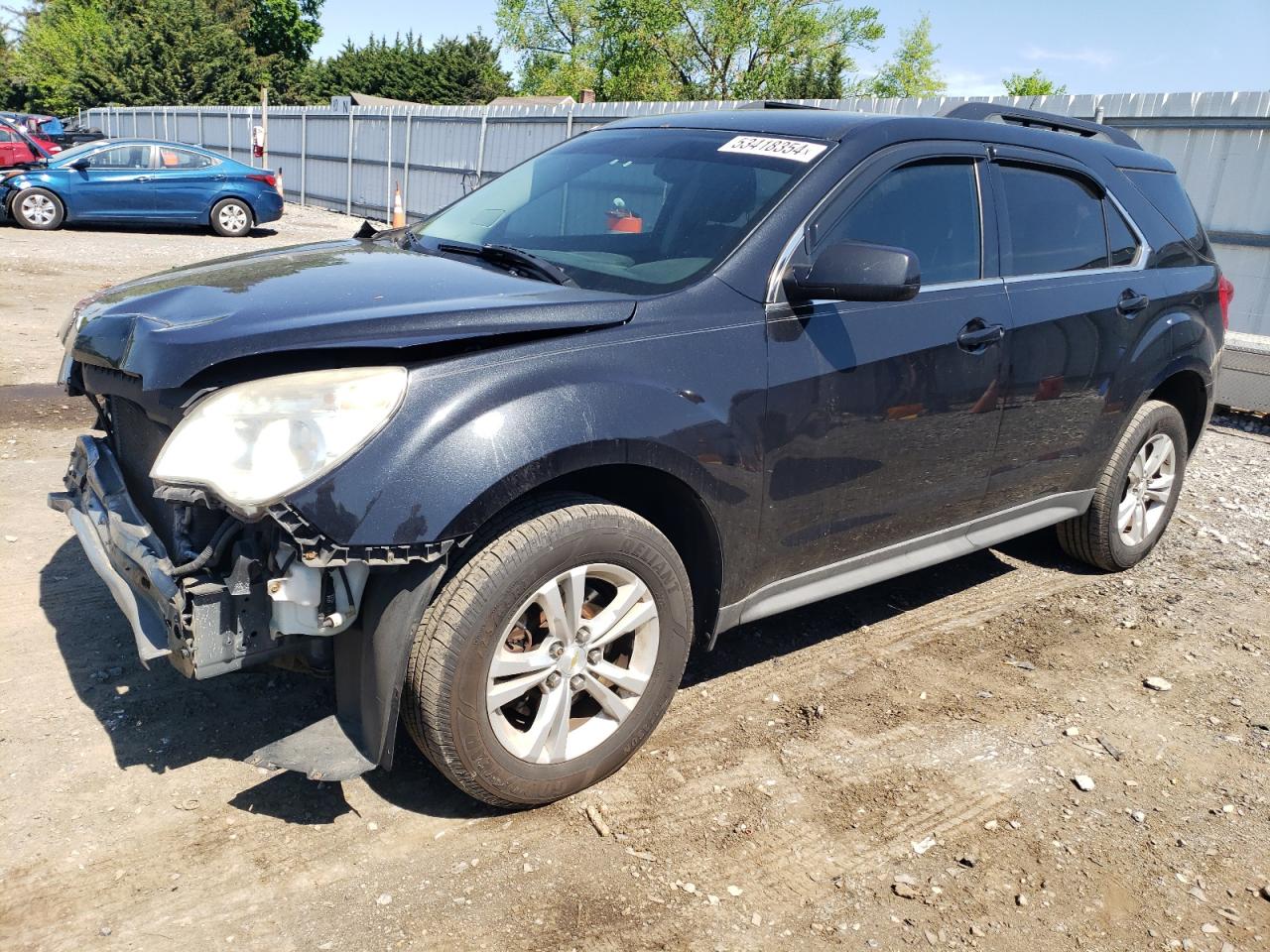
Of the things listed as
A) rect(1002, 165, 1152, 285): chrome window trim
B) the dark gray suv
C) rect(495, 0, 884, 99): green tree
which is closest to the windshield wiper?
the dark gray suv

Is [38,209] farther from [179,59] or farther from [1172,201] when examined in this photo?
[179,59]

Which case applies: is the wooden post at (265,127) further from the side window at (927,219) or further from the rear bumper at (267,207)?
the side window at (927,219)

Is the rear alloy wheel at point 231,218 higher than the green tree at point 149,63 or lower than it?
lower

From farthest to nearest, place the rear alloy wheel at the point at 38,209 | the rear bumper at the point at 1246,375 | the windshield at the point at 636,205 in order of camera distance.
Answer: the rear alloy wheel at the point at 38,209, the rear bumper at the point at 1246,375, the windshield at the point at 636,205

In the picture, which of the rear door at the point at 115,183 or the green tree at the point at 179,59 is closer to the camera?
the rear door at the point at 115,183

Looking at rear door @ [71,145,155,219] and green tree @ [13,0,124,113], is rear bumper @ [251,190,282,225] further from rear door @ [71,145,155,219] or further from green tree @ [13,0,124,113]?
green tree @ [13,0,124,113]

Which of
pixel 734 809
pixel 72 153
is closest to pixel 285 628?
pixel 734 809

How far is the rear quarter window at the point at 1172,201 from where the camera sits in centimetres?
471

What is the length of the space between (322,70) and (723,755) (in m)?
67.6

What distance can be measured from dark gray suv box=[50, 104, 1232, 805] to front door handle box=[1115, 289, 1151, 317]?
0.11 feet

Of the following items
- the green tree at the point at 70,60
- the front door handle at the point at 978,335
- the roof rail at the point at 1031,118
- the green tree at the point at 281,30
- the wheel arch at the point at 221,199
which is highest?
the green tree at the point at 281,30

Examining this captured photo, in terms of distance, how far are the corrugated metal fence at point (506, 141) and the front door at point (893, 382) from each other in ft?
6.89

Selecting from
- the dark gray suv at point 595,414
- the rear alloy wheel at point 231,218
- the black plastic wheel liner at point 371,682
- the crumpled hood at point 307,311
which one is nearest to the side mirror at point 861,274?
the dark gray suv at point 595,414

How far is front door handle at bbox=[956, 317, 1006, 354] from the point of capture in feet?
12.0
